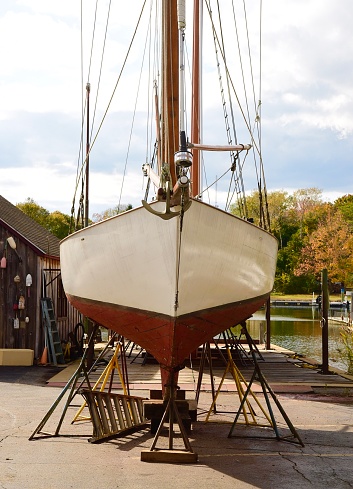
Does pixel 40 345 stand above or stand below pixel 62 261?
below

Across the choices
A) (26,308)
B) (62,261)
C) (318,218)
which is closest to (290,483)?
(62,261)

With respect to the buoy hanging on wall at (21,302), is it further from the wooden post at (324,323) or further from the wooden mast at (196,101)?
the wooden post at (324,323)

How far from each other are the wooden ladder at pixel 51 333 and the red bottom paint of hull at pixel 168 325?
789 centimetres

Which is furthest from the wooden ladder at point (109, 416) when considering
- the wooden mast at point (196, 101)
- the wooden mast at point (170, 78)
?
the wooden mast at point (196, 101)

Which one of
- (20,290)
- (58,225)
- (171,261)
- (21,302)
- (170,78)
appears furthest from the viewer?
(58,225)

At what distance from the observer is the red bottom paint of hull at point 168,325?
7.25 meters

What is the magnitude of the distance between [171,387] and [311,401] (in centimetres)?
489

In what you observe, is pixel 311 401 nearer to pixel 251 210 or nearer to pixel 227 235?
pixel 227 235

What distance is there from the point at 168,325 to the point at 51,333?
31.2 ft

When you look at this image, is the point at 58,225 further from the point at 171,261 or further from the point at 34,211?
the point at 171,261

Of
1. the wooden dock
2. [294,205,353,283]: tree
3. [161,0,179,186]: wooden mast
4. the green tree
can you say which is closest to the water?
the wooden dock

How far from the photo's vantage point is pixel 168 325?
7.15 m

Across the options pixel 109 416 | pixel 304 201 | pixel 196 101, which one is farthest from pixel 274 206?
pixel 109 416

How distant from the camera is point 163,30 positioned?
8.21 metres
